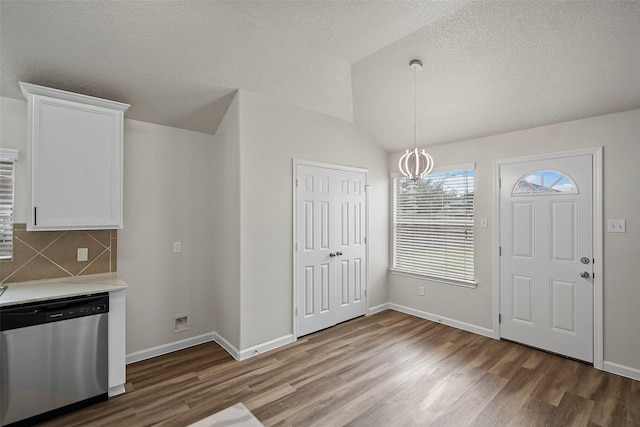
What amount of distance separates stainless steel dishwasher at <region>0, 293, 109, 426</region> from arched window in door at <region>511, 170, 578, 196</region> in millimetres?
4298

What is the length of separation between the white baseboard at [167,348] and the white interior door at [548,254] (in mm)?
3554

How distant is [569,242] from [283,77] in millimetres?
3463

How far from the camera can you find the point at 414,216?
4504 mm

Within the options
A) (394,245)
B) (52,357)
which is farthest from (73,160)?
(394,245)

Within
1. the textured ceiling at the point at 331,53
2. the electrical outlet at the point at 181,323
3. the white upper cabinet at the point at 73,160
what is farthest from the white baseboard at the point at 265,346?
the textured ceiling at the point at 331,53

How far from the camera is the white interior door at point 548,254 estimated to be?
3062 millimetres

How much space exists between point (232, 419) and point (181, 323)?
61.7 inches

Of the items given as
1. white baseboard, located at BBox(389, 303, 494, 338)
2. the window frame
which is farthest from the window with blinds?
white baseboard, located at BBox(389, 303, 494, 338)

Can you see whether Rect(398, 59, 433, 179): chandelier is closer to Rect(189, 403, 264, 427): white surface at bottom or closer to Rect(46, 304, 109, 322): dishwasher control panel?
Rect(189, 403, 264, 427): white surface at bottom

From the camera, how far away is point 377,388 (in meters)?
2.60

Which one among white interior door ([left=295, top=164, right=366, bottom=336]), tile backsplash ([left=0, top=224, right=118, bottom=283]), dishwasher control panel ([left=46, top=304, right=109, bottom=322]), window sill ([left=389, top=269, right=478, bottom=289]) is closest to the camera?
dishwasher control panel ([left=46, top=304, right=109, bottom=322])

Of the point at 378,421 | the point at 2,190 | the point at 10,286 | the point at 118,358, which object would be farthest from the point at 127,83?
the point at 378,421

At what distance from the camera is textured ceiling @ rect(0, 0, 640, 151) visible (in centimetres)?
220

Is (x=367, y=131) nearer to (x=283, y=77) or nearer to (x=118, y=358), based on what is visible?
(x=283, y=77)
